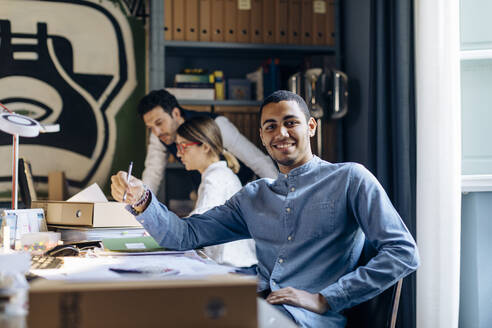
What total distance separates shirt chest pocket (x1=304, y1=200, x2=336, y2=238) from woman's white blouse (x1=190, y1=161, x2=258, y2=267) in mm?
774

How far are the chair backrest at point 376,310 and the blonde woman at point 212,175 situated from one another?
908 millimetres

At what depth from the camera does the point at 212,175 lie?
2.35 metres

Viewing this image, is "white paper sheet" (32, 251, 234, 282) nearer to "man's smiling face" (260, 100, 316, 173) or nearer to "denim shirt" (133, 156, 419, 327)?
"denim shirt" (133, 156, 419, 327)

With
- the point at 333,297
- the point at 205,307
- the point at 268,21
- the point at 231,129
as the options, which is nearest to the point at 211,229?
the point at 333,297

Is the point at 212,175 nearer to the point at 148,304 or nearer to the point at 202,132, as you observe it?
the point at 202,132

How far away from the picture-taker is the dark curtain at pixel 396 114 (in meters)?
2.27

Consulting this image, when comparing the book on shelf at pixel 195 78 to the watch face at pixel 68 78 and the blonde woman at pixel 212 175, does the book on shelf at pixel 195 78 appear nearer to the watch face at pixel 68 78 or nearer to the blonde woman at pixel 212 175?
the watch face at pixel 68 78

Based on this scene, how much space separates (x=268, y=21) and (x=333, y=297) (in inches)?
94.8

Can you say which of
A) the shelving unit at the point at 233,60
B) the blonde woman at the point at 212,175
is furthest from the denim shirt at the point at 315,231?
the shelving unit at the point at 233,60

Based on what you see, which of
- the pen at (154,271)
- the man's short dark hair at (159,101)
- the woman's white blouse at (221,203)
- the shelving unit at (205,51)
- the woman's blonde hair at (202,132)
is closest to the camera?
the pen at (154,271)

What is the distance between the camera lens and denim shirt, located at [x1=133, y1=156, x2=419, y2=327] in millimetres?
1239

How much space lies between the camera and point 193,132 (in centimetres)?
255

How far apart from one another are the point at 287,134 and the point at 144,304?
96cm

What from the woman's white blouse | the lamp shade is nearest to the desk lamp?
the lamp shade
